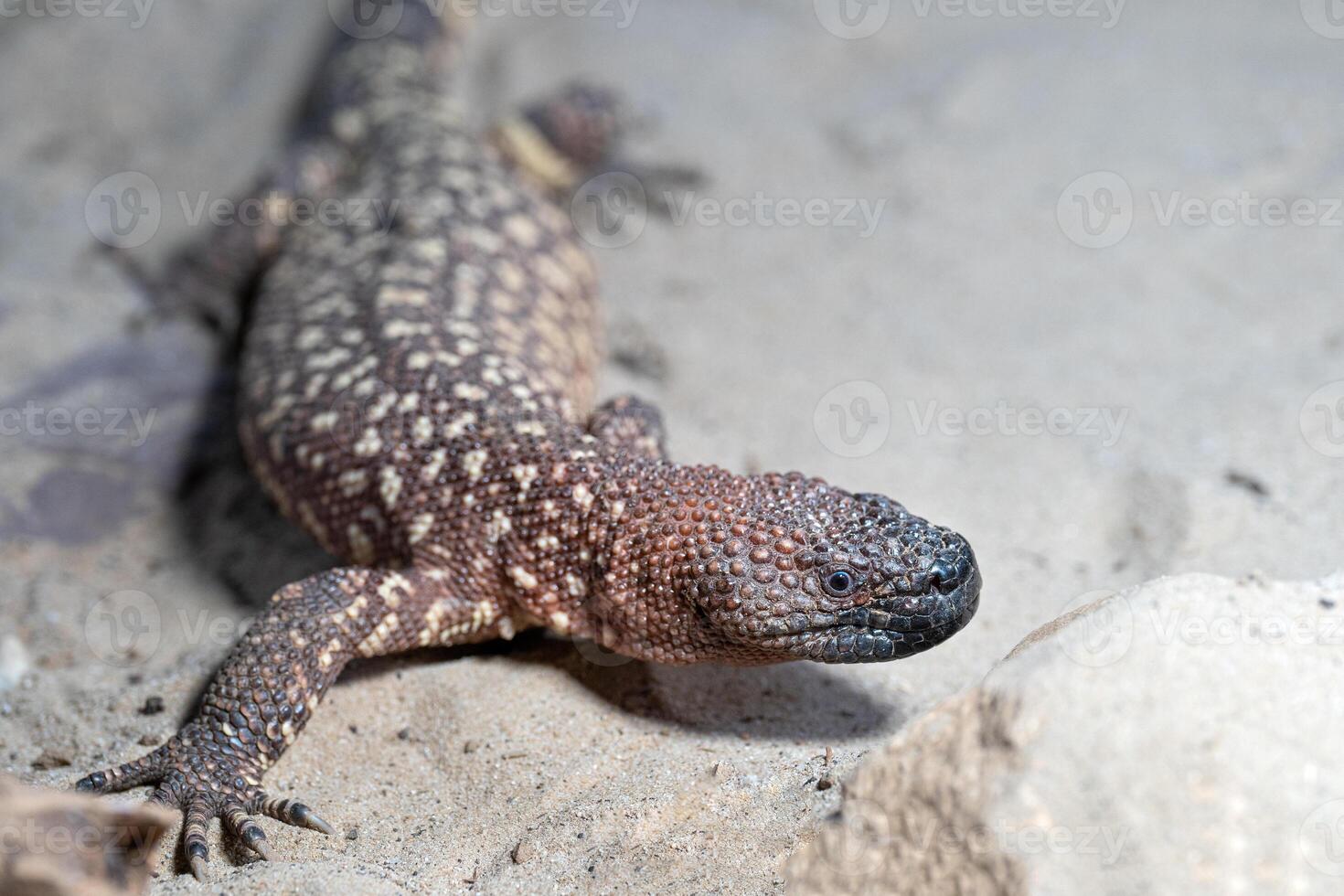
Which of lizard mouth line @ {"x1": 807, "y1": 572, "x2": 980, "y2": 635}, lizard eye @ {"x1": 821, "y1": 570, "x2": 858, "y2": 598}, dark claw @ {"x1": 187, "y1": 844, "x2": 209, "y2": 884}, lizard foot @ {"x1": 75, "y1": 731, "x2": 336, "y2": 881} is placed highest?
lizard eye @ {"x1": 821, "y1": 570, "x2": 858, "y2": 598}

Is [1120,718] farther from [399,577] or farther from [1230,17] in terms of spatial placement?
[1230,17]

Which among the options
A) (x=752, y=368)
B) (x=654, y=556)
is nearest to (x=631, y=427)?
(x=654, y=556)

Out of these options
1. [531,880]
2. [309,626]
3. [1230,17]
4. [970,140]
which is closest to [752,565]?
[531,880]

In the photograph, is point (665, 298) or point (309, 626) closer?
point (309, 626)

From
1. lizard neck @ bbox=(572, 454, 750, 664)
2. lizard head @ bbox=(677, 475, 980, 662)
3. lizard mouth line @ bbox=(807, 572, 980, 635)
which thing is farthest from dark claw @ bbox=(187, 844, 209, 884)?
lizard mouth line @ bbox=(807, 572, 980, 635)

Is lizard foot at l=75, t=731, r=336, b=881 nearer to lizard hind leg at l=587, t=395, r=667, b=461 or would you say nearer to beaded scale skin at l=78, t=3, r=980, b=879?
→ beaded scale skin at l=78, t=3, r=980, b=879

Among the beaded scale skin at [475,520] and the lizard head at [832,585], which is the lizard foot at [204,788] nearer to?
the beaded scale skin at [475,520]

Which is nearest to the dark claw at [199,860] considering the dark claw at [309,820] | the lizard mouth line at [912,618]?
the dark claw at [309,820]
